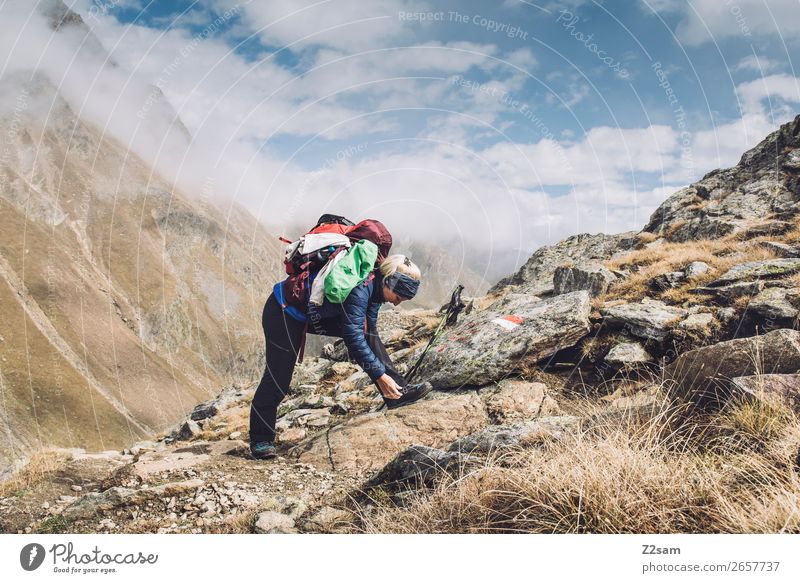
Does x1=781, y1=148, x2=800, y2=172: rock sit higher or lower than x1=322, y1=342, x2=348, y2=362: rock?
higher

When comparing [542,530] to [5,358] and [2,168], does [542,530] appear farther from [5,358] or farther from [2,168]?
[2,168]

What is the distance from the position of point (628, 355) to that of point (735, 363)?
10.0 feet

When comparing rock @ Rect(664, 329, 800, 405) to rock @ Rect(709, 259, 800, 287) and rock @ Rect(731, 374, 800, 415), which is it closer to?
rock @ Rect(731, 374, 800, 415)

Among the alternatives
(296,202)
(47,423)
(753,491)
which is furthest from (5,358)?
(753,491)

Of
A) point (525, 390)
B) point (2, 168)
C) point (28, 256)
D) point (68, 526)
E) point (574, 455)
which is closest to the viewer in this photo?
point (574, 455)

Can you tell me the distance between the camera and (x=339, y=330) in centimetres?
582

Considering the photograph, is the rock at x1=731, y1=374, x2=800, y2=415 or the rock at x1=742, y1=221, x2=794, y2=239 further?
the rock at x1=742, y1=221, x2=794, y2=239

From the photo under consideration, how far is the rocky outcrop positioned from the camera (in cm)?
1847

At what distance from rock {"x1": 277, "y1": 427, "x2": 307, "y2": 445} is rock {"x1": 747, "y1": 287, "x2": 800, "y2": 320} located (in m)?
7.80

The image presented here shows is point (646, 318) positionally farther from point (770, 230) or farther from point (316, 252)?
point (770, 230)

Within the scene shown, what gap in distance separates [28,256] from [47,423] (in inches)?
2805

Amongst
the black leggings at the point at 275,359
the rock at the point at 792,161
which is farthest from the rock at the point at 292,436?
the rock at the point at 792,161

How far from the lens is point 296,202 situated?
9.12 meters

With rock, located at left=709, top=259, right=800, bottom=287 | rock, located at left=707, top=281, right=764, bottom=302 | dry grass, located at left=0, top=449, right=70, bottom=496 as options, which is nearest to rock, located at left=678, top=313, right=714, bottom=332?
rock, located at left=707, top=281, right=764, bottom=302
